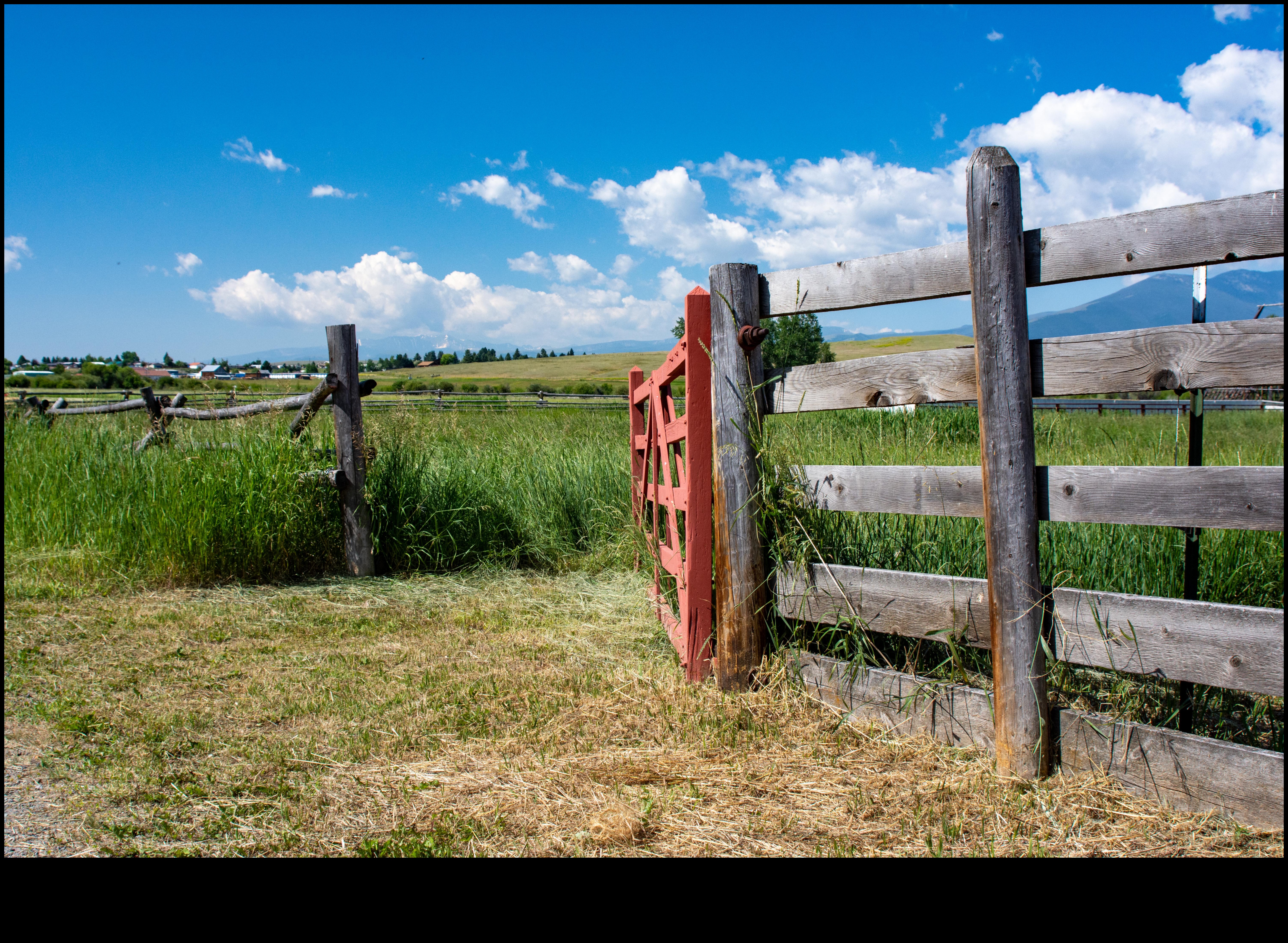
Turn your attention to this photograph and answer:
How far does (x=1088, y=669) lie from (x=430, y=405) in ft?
24.3

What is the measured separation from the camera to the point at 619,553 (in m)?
6.50

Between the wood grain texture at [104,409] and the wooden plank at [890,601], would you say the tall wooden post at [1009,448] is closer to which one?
the wooden plank at [890,601]

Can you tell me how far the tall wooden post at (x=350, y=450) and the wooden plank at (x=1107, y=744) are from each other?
458 centimetres

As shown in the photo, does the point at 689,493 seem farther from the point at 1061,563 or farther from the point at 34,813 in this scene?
the point at 34,813

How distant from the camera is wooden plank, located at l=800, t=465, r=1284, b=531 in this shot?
2.23 m

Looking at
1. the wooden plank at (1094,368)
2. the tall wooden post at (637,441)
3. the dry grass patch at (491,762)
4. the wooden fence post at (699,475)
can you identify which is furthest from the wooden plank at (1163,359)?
the tall wooden post at (637,441)

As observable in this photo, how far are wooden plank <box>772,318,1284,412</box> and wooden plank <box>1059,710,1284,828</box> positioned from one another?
107 cm

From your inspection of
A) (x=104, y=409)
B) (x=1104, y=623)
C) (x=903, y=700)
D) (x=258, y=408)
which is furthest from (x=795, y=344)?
(x=1104, y=623)

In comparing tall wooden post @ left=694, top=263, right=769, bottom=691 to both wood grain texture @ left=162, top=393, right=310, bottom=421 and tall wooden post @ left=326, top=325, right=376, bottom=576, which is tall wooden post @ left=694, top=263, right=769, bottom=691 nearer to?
tall wooden post @ left=326, top=325, right=376, bottom=576

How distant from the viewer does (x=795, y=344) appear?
44344mm

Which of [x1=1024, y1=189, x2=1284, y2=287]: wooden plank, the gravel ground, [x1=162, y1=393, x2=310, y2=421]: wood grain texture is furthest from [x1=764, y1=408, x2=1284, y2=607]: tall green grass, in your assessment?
[x1=162, y1=393, x2=310, y2=421]: wood grain texture

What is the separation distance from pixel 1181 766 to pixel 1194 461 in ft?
3.59

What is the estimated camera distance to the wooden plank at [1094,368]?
2.24 meters
